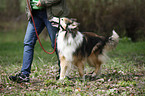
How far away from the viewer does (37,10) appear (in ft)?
13.3

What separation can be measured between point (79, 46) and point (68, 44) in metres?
0.23

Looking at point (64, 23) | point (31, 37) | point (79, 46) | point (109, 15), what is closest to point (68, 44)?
point (79, 46)

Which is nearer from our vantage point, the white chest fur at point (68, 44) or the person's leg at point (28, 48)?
the white chest fur at point (68, 44)

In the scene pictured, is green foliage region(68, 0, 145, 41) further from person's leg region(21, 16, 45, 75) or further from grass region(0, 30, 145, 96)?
person's leg region(21, 16, 45, 75)

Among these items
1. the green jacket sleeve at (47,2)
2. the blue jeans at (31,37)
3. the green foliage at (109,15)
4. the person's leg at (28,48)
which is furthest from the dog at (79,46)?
the green foliage at (109,15)

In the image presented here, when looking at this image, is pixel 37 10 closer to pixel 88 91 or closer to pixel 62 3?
pixel 62 3

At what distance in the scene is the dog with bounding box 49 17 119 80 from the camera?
382 cm

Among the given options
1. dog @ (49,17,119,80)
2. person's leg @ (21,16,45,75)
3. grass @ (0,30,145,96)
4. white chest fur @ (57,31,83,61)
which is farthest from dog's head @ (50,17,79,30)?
grass @ (0,30,145,96)

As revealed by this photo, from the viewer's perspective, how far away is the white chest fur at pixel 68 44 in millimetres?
3828

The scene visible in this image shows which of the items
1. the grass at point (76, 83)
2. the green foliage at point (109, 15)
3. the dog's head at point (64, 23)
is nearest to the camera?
the grass at point (76, 83)

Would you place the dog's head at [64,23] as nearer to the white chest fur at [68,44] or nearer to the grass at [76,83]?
the white chest fur at [68,44]

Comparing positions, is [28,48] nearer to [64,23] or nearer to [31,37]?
[31,37]

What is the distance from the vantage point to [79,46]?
3.95m

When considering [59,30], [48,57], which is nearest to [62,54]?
[59,30]
